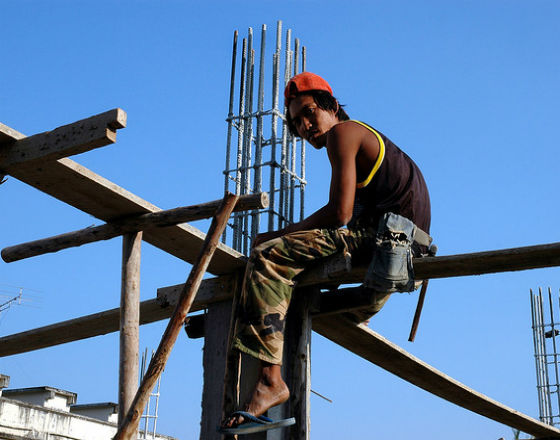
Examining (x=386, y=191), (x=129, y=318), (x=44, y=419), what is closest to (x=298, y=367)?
(x=129, y=318)

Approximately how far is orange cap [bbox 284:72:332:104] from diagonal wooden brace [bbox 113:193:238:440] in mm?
1184

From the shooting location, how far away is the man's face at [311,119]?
220 inches

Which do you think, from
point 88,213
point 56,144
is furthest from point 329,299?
point 56,144

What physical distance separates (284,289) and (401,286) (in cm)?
77

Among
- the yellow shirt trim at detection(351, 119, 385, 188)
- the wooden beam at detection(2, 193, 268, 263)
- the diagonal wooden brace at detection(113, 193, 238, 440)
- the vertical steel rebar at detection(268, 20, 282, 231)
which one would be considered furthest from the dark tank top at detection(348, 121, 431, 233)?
the vertical steel rebar at detection(268, 20, 282, 231)

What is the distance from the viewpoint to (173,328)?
14.6ft

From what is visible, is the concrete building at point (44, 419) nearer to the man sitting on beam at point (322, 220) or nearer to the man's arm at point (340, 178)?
the man sitting on beam at point (322, 220)

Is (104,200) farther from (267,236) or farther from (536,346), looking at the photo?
(536,346)

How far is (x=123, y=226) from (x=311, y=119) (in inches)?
60.1

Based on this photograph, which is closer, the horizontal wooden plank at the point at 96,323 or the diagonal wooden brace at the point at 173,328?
the diagonal wooden brace at the point at 173,328

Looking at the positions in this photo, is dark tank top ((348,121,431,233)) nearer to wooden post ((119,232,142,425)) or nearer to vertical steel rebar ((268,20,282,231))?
wooden post ((119,232,142,425))

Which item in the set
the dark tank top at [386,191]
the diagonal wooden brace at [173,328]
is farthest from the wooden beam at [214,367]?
the dark tank top at [386,191]

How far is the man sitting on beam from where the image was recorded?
16.1 ft

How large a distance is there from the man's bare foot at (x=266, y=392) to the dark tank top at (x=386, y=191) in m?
1.19
